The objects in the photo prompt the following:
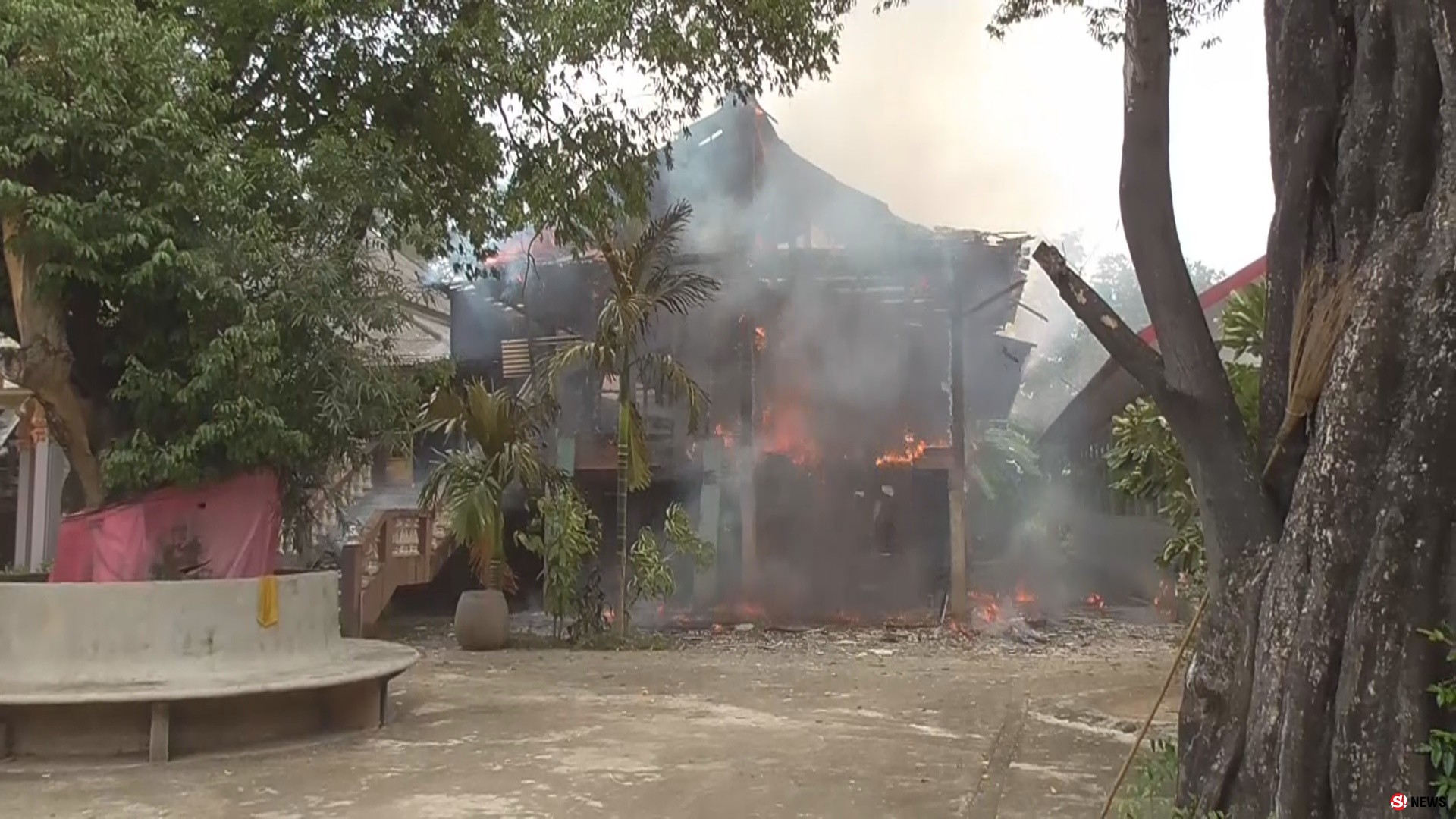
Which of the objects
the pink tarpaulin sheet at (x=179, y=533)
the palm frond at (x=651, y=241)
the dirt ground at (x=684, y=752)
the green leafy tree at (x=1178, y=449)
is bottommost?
the dirt ground at (x=684, y=752)

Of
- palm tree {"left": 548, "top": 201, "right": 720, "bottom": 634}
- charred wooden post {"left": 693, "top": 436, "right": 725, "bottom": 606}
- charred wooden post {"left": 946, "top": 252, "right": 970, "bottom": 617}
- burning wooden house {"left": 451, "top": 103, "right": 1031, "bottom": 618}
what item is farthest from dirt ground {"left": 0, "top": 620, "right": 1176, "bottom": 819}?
burning wooden house {"left": 451, "top": 103, "right": 1031, "bottom": 618}

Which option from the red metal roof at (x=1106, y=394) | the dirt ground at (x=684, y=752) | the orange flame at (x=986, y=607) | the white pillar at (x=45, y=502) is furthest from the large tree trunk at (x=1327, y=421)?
the white pillar at (x=45, y=502)

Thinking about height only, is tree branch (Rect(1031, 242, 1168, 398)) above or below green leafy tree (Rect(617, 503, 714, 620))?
above

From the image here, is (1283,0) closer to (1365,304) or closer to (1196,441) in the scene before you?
Result: (1365,304)

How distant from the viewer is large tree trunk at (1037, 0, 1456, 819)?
3775 millimetres

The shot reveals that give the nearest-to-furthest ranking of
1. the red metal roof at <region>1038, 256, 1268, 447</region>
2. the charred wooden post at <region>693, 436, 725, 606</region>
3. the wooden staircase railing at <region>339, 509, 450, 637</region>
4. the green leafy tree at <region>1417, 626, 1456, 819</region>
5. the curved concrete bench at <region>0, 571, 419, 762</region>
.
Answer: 1. the green leafy tree at <region>1417, 626, 1456, 819</region>
2. the curved concrete bench at <region>0, 571, 419, 762</region>
3. the red metal roof at <region>1038, 256, 1268, 447</region>
4. the wooden staircase railing at <region>339, 509, 450, 637</region>
5. the charred wooden post at <region>693, 436, 725, 606</region>

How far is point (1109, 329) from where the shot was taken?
16.2 ft

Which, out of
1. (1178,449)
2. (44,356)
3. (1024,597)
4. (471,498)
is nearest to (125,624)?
(44,356)

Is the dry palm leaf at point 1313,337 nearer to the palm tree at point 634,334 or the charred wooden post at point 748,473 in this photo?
the palm tree at point 634,334

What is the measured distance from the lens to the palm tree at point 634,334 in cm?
1321

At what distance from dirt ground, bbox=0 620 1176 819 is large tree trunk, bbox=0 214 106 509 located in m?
2.30

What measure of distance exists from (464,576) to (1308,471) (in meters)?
15.0

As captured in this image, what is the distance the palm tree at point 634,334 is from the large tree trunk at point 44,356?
5.85 meters

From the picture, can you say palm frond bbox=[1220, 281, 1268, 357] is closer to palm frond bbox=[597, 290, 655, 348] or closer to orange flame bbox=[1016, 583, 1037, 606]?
palm frond bbox=[597, 290, 655, 348]
